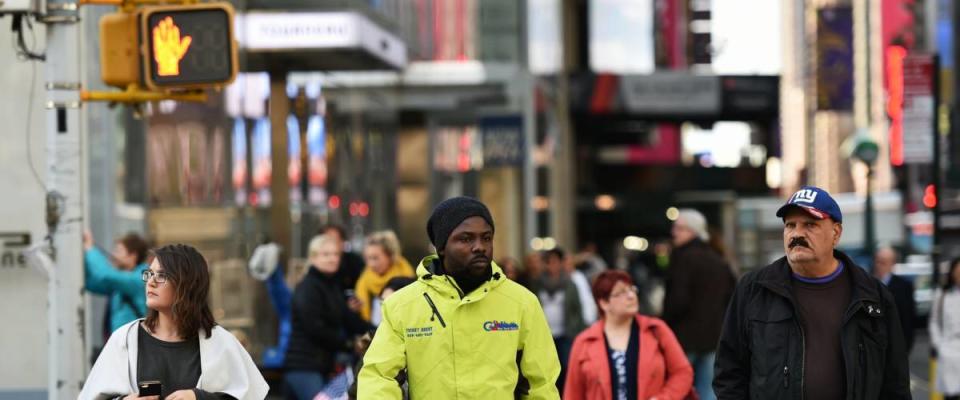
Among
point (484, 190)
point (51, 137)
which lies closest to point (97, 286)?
point (51, 137)

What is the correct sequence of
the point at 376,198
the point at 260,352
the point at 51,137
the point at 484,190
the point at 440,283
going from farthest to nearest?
the point at 484,190, the point at 376,198, the point at 260,352, the point at 51,137, the point at 440,283

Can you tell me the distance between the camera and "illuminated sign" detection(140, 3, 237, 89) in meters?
9.45

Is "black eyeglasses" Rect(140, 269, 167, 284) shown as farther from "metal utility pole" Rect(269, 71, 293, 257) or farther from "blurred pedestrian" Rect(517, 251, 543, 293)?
"metal utility pole" Rect(269, 71, 293, 257)

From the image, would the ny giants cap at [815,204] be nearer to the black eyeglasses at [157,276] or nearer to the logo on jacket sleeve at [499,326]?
the logo on jacket sleeve at [499,326]

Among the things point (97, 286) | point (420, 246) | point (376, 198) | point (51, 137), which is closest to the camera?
point (51, 137)

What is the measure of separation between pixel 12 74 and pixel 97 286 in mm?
1448

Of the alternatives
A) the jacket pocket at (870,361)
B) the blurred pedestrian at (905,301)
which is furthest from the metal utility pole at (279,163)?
the jacket pocket at (870,361)

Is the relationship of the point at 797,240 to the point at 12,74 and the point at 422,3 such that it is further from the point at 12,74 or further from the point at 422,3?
the point at 422,3

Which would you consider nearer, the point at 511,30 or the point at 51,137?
the point at 51,137

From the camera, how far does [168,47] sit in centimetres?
948

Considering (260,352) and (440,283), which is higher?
(440,283)

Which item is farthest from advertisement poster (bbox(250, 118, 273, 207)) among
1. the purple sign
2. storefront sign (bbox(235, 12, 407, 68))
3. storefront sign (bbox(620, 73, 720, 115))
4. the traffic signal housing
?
storefront sign (bbox(620, 73, 720, 115))

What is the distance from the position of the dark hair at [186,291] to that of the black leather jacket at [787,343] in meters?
1.98

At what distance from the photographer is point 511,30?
108 feet
